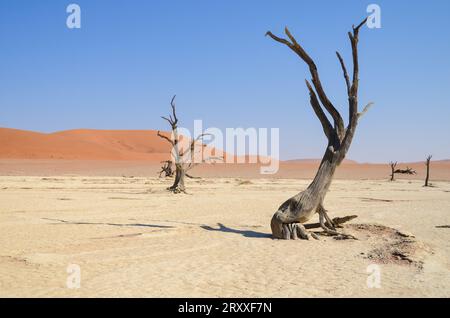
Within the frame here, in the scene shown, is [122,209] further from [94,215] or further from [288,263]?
[288,263]

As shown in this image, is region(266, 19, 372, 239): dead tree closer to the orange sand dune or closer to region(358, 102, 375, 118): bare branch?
region(358, 102, 375, 118): bare branch

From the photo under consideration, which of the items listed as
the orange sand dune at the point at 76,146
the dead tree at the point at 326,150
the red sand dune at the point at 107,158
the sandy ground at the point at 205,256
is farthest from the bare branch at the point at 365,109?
the orange sand dune at the point at 76,146

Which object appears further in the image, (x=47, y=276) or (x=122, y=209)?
(x=122, y=209)

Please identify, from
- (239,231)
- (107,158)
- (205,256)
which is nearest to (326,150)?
(239,231)

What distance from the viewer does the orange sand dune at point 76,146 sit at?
6731cm

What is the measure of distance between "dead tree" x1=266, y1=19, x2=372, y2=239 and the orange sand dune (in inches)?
2369

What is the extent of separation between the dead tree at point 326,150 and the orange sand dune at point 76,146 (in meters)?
60.2

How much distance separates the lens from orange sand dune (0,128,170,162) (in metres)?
67.3

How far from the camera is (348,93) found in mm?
9422

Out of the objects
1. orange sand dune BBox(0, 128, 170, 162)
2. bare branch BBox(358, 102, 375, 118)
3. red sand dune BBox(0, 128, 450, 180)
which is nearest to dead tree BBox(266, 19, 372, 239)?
bare branch BBox(358, 102, 375, 118)

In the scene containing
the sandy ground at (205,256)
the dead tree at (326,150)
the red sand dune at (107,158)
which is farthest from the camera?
the red sand dune at (107,158)

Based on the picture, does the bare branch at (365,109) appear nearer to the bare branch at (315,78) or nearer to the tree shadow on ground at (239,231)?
the bare branch at (315,78)

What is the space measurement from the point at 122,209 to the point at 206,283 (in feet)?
29.8
